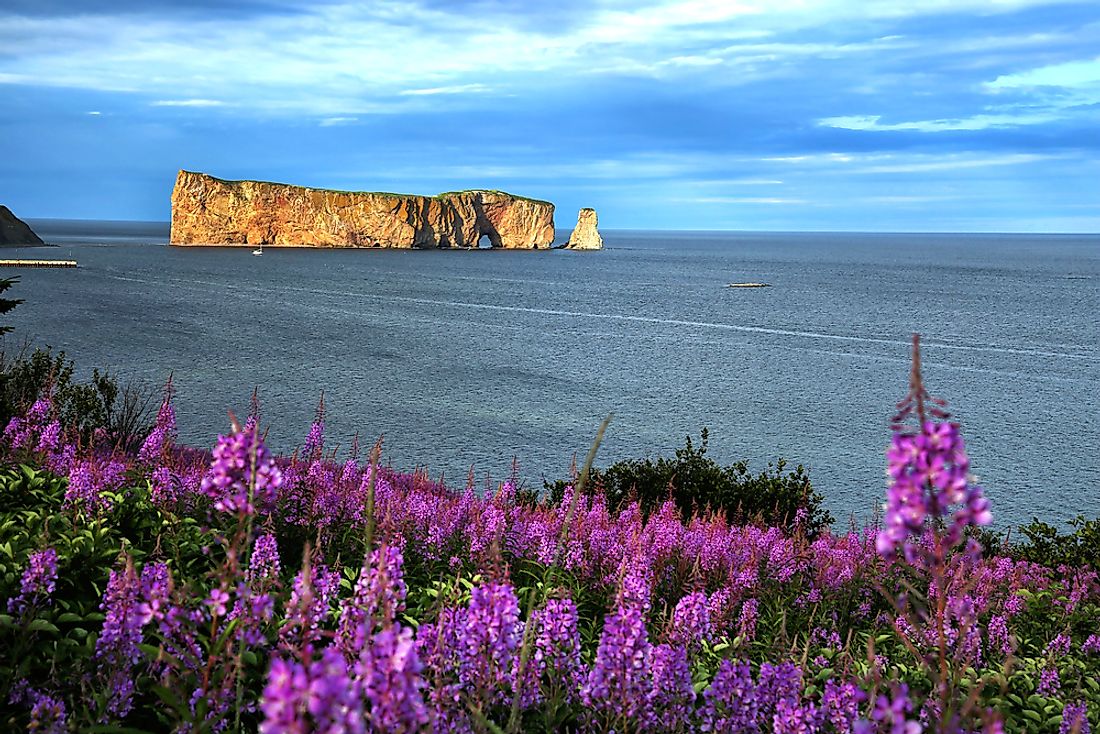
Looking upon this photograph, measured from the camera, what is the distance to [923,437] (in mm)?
2408

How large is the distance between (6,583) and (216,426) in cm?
3019

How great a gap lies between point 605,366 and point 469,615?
52.3 meters

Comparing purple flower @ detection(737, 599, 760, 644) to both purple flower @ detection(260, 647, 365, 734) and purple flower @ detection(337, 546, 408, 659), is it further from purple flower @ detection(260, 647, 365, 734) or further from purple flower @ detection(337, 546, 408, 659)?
purple flower @ detection(260, 647, 365, 734)

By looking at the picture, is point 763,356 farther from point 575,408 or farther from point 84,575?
point 84,575

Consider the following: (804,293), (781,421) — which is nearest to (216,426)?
(781,421)

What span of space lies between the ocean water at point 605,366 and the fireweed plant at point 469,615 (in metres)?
13.8

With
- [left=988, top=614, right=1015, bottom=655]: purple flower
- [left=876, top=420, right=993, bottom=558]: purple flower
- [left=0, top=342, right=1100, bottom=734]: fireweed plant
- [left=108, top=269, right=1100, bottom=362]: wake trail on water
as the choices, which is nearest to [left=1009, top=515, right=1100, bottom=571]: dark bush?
[left=0, top=342, right=1100, bottom=734]: fireweed plant

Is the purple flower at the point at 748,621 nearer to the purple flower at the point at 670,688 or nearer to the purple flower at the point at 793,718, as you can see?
the purple flower at the point at 670,688

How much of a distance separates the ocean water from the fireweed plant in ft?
45.2

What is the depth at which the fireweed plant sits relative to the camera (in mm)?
2449

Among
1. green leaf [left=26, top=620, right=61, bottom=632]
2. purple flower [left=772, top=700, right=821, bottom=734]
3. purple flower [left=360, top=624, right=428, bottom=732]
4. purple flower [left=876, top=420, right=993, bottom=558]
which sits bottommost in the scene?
green leaf [left=26, top=620, right=61, bottom=632]

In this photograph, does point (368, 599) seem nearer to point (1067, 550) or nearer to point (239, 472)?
point (239, 472)

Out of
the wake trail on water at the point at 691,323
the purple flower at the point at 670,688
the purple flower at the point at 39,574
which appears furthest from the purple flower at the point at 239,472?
the wake trail on water at the point at 691,323

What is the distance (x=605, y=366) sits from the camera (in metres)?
55.8
